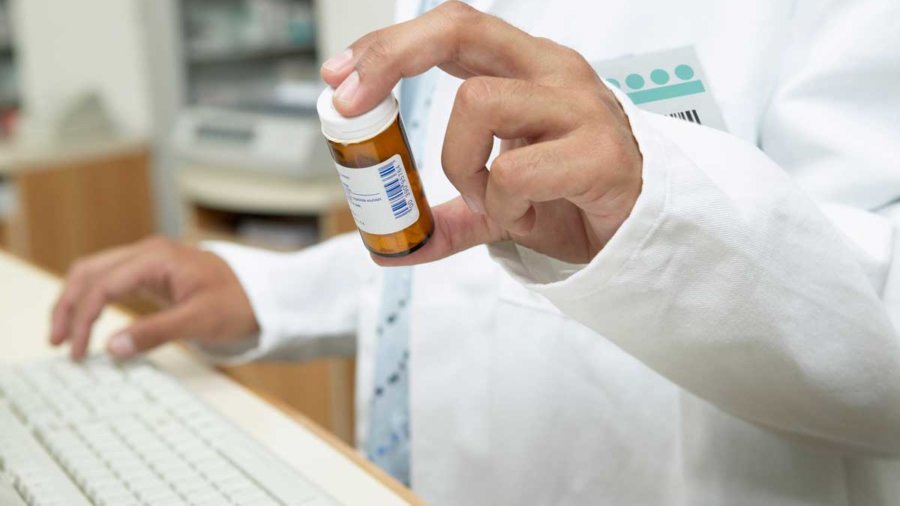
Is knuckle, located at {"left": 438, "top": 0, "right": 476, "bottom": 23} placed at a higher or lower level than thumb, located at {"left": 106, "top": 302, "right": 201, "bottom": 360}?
higher

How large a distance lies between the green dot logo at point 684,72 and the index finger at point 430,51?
0.85 ft

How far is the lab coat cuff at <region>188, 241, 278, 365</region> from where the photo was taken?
0.95 metres

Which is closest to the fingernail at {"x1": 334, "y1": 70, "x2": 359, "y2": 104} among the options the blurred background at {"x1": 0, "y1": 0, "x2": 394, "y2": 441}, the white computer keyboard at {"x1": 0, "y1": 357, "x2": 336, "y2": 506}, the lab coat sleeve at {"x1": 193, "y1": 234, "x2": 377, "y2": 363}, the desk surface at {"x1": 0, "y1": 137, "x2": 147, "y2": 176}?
the white computer keyboard at {"x1": 0, "y1": 357, "x2": 336, "y2": 506}

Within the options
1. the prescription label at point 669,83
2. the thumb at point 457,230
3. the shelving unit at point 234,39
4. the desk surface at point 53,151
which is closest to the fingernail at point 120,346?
the thumb at point 457,230

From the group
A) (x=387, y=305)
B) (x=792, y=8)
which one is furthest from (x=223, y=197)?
(x=792, y=8)

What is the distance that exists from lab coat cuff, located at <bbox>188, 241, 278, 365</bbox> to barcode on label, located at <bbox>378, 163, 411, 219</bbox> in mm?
463

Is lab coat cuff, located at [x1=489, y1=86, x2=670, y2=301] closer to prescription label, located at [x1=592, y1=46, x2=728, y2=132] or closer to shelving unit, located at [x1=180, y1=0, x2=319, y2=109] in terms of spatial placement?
prescription label, located at [x1=592, y1=46, x2=728, y2=132]

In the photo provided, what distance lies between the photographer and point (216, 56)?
2.79 meters

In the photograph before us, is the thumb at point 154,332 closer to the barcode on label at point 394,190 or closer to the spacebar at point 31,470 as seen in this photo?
the spacebar at point 31,470

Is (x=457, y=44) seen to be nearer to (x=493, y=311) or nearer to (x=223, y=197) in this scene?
(x=493, y=311)

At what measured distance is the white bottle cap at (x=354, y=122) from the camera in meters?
0.49

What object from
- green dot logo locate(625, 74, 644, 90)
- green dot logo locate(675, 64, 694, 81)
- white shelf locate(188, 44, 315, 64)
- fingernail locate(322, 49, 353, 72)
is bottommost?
white shelf locate(188, 44, 315, 64)

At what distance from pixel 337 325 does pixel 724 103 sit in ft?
1.62

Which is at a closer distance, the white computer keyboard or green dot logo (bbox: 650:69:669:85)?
the white computer keyboard
